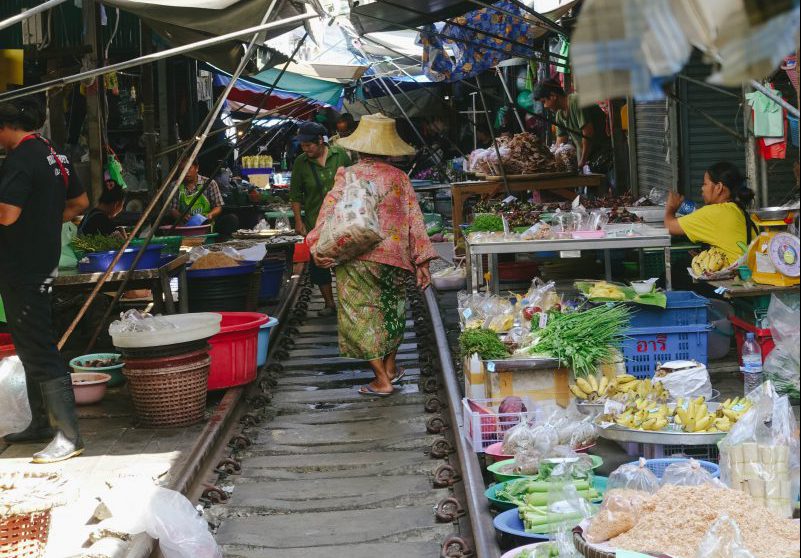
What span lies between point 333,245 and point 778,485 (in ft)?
15.9

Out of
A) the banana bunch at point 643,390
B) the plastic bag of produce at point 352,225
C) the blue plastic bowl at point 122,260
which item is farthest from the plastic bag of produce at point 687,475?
the blue plastic bowl at point 122,260

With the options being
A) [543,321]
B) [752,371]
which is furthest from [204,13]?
[752,371]

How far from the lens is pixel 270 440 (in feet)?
28.0

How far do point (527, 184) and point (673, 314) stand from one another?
18.8 ft

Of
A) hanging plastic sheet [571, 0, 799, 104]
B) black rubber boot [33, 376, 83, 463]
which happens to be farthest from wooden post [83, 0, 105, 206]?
hanging plastic sheet [571, 0, 799, 104]

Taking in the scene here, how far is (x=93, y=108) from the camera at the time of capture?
1256 centimetres

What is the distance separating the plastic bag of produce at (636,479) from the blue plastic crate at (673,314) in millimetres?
2855

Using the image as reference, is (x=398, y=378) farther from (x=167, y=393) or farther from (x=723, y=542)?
(x=723, y=542)

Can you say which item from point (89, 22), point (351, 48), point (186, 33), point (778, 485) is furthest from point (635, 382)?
point (351, 48)

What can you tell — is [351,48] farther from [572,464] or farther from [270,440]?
[572,464]

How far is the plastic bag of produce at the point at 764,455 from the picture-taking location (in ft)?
16.4

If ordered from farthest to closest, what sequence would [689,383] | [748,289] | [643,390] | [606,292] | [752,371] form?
[606,292] → [748,289] → [752,371] → [689,383] → [643,390]

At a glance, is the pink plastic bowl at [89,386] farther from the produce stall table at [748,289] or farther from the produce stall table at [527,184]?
the produce stall table at [527,184]

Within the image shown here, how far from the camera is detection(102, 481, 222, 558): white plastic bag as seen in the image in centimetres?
561
